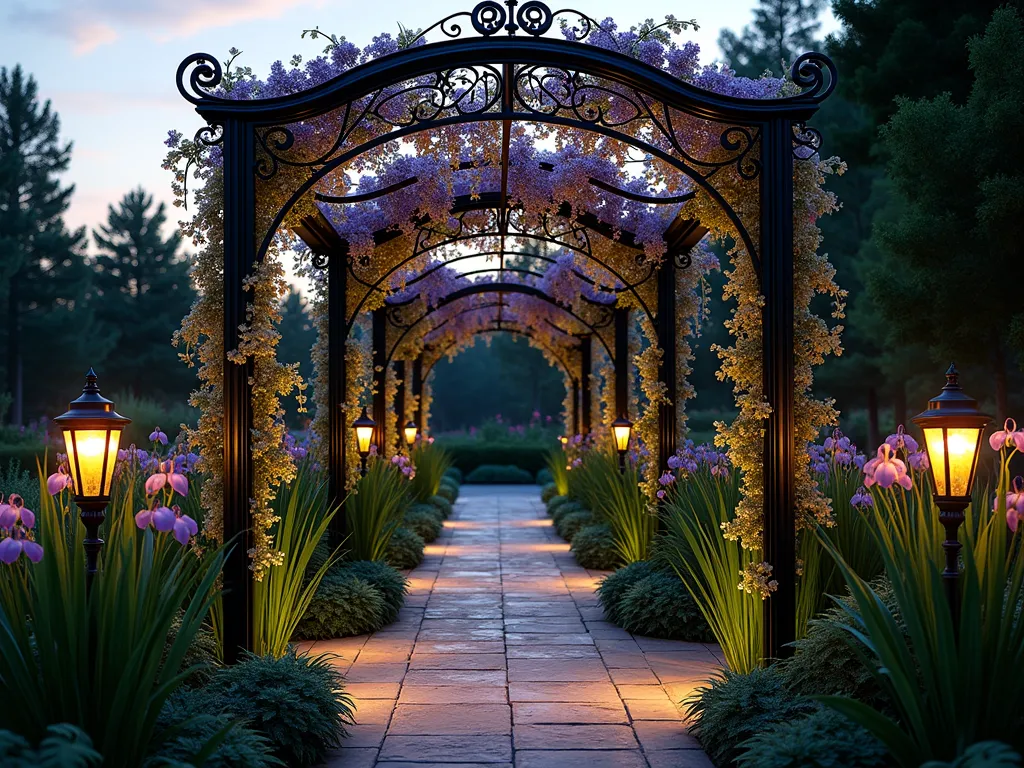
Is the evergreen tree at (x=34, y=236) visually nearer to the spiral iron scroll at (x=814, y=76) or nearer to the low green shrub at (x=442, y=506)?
the low green shrub at (x=442, y=506)

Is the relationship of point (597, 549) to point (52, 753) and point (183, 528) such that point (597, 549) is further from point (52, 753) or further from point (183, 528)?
point (52, 753)

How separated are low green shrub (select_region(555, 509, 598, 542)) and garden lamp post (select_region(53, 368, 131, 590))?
8899mm

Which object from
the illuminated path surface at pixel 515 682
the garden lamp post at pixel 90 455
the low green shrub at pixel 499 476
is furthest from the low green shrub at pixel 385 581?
the low green shrub at pixel 499 476

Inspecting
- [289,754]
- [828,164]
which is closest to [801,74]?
[828,164]

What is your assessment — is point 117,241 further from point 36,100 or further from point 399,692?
point 399,692

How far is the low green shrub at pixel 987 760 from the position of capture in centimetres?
241

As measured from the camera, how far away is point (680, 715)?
493 centimetres

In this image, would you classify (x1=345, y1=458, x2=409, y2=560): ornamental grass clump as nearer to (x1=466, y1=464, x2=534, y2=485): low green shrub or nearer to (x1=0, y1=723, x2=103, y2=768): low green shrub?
(x1=0, y1=723, x2=103, y2=768): low green shrub

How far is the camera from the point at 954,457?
11.1 ft

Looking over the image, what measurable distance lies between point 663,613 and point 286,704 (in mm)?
3278

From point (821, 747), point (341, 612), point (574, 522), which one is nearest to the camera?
point (821, 747)

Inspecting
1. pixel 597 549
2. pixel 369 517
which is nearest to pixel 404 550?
pixel 369 517

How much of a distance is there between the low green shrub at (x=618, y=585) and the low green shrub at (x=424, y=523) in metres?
4.60

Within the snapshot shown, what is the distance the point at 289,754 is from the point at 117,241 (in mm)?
38051
